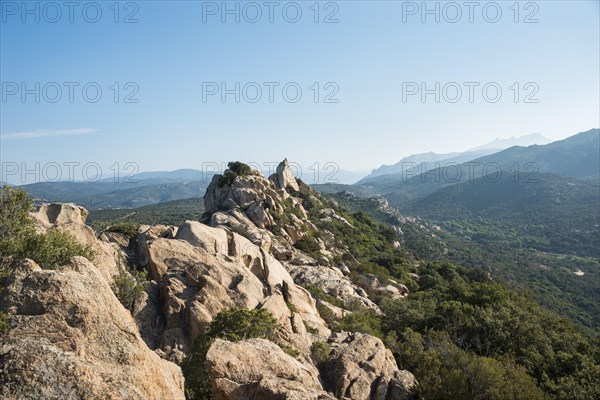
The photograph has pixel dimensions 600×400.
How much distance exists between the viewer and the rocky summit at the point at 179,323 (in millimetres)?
9820

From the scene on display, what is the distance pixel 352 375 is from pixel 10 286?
15377mm

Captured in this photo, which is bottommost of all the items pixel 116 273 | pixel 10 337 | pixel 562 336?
pixel 562 336

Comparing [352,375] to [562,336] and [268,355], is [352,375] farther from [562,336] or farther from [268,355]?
[562,336]

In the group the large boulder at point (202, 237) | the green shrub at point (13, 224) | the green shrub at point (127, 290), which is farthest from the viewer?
the large boulder at point (202, 237)

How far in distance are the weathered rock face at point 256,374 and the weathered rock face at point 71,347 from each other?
5.21ft

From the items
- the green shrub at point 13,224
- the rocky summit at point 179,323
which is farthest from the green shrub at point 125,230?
the green shrub at point 13,224

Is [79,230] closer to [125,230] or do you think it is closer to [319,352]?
[125,230]

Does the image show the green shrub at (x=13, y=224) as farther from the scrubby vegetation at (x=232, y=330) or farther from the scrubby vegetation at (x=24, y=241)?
the scrubby vegetation at (x=232, y=330)

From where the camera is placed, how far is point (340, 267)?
5778 cm

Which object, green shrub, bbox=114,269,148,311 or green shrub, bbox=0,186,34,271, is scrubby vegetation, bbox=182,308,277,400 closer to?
green shrub, bbox=114,269,148,311

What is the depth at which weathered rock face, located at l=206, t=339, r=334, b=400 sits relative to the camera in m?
12.5

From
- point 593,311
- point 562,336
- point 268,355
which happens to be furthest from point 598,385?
point 593,311

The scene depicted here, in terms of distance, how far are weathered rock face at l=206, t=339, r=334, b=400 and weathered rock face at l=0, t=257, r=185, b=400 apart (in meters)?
1.59

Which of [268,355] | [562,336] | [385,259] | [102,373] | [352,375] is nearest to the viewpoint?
[102,373]
